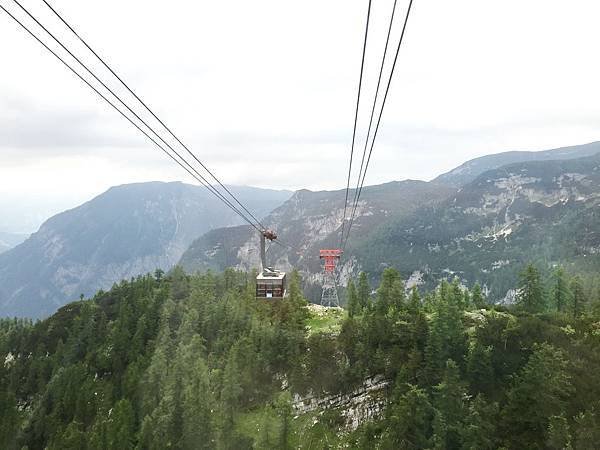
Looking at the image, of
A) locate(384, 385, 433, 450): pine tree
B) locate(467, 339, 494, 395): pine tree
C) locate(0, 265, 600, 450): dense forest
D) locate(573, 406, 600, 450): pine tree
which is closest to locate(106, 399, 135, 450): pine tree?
locate(0, 265, 600, 450): dense forest

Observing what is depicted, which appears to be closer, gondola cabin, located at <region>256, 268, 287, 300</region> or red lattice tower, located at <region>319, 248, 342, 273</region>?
gondola cabin, located at <region>256, 268, 287, 300</region>

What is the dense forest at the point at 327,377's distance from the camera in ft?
152

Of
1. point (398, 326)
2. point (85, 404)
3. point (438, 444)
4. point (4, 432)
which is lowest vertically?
point (4, 432)

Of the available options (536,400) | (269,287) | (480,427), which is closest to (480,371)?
(536,400)

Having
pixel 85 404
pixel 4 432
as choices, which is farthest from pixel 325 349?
pixel 4 432

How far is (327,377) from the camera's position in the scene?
6650cm

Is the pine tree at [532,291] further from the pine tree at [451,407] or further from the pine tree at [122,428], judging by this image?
the pine tree at [122,428]

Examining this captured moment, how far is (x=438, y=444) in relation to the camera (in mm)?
43781

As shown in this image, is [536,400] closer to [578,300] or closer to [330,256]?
[578,300]

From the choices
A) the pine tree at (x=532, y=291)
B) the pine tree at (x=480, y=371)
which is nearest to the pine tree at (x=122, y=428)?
the pine tree at (x=480, y=371)

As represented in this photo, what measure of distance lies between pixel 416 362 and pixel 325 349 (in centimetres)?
1640

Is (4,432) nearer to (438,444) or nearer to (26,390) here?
(26,390)

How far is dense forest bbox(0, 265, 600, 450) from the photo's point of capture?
152 ft

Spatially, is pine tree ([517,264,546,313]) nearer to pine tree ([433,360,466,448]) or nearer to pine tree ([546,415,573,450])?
pine tree ([433,360,466,448])
